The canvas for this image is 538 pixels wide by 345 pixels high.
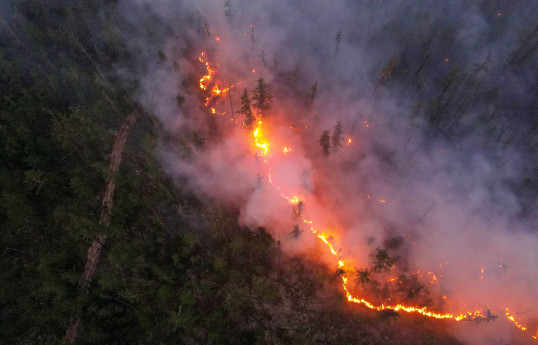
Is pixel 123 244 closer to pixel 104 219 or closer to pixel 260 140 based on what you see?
pixel 104 219

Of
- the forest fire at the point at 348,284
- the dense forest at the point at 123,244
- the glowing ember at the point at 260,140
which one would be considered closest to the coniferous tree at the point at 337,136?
the dense forest at the point at 123,244

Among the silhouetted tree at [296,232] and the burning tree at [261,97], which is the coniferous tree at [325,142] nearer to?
the burning tree at [261,97]

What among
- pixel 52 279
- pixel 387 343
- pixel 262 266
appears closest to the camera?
Answer: pixel 52 279

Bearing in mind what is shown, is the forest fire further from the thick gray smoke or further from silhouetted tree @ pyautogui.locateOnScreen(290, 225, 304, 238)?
silhouetted tree @ pyautogui.locateOnScreen(290, 225, 304, 238)

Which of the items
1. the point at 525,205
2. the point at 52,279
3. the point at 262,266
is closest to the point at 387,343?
the point at 262,266

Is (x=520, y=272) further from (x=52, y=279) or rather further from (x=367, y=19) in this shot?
(x=52, y=279)

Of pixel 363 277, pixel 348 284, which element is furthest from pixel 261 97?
pixel 348 284
